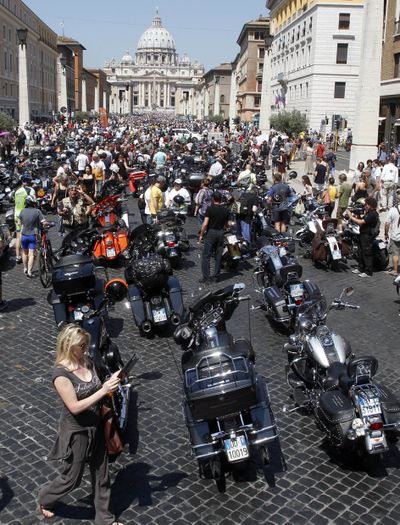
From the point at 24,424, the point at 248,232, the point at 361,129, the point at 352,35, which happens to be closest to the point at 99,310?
the point at 24,424

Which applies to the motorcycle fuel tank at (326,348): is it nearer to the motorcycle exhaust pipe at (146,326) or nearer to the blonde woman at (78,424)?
the blonde woman at (78,424)

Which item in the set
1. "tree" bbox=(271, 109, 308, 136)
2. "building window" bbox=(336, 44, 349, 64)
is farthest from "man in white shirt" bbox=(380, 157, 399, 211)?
"building window" bbox=(336, 44, 349, 64)

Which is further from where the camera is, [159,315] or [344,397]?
[159,315]

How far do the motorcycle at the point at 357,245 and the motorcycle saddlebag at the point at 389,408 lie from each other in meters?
6.59

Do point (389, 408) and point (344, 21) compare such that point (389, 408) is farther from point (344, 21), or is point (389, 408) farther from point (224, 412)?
point (344, 21)

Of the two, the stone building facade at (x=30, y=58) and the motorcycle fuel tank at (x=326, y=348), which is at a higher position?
the stone building facade at (x=30, y=58)

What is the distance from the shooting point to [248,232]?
484 inches

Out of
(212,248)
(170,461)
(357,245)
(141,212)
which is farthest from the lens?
(141,212)

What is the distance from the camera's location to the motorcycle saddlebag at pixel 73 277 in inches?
283

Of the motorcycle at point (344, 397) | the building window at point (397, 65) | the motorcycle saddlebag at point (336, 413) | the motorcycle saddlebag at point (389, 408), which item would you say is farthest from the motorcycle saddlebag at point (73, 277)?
the building window at point (397, 65)

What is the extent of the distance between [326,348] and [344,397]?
31.6 inches

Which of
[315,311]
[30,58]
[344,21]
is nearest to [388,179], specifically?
[315,311]

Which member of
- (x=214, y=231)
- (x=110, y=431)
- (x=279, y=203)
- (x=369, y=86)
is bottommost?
(x=110, y=431)

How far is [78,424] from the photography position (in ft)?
13.0
